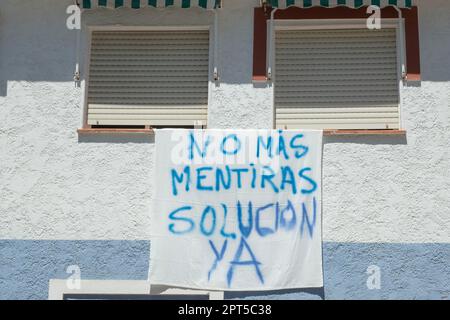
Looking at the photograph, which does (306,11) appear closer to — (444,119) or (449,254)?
(444,119)

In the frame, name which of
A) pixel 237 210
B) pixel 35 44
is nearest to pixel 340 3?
pixel 237 210

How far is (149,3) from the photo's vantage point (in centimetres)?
975

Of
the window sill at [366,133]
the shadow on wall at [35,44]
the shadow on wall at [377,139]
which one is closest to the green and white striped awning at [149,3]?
the shadow on wall at [35,44]

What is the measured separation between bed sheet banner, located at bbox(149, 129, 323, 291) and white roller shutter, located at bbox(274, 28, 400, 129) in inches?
19.1

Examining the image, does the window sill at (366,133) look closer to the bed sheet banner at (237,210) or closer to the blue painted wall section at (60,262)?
the bed sheet banner at (237,210)

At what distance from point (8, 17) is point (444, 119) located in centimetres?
581

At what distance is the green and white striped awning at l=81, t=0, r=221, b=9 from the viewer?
967 centimetres

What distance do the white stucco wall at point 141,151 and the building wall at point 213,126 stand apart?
0.04 feet

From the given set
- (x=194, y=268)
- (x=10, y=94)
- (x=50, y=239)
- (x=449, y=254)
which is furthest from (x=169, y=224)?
(x=449, y=254)

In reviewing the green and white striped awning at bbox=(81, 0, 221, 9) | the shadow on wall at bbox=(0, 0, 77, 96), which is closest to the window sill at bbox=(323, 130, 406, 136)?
the green and white striped awning at bbox=(81, 0, 221, 9)

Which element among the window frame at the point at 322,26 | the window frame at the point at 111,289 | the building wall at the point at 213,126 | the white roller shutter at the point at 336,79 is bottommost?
the window frame at the point at 111,289

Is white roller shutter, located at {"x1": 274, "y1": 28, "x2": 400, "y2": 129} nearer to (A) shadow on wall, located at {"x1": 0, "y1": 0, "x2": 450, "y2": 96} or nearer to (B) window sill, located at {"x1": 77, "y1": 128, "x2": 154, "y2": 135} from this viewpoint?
(A) shadow on wall, located at {"x1": 0, "y1": 0, "x2": 450, "y2": 96}

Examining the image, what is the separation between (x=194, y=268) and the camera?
352 inches

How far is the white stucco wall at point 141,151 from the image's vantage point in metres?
9.12
